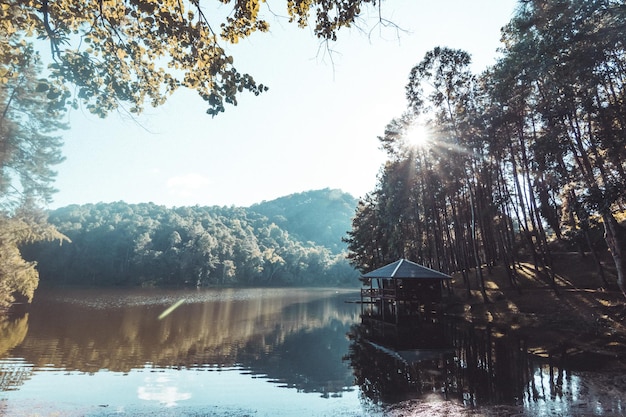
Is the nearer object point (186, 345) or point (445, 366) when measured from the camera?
point (445, 366)

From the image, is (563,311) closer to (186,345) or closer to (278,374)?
(278,374)

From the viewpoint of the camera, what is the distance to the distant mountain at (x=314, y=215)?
163m

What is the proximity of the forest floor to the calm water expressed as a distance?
1.46 meters

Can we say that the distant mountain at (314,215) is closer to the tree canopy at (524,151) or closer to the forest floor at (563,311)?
the tree canopy at (524,151)

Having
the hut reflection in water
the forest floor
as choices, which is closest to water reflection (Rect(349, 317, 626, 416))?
the hut reflection in water

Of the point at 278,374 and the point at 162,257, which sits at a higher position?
the point at 162,257

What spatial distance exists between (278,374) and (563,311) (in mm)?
14331

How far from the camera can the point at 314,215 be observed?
17775 centimetres

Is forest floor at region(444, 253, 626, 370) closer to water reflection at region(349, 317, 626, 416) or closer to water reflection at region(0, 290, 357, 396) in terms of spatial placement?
water reflection at region(349, 317, 626, 416)

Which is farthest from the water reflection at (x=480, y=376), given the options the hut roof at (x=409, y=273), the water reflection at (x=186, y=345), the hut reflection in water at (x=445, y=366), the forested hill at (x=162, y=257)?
the forested hill at (x=162, y=257)

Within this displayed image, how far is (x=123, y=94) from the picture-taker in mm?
4543

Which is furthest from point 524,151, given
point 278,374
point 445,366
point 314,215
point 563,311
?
point 314,215

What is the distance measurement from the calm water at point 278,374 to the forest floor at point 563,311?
1.46 meters

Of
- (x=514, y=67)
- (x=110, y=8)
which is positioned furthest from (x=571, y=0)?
(x=110, y=8)
